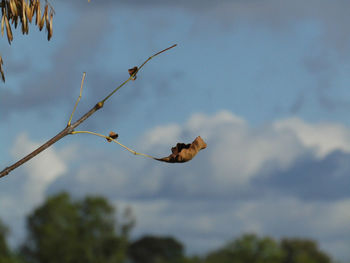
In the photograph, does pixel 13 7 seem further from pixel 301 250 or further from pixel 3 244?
pixel 301 250

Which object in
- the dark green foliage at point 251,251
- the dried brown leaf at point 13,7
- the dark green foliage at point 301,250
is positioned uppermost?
the dark green foliage at point 301,250

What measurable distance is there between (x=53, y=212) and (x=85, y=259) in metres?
6.63

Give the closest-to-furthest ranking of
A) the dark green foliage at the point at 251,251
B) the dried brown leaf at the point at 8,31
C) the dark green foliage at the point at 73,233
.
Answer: the dried brown leaf at the point at 8,31
the dark green foliage at the point at 73,233
the dark green foliage at the point at 251,251

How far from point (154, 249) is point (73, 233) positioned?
22.3m

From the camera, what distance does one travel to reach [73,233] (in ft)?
236

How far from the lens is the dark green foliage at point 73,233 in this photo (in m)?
71.5

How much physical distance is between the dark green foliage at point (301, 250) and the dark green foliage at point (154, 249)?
49.5 feet

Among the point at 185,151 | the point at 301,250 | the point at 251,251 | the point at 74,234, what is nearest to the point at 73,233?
the point at 74,234

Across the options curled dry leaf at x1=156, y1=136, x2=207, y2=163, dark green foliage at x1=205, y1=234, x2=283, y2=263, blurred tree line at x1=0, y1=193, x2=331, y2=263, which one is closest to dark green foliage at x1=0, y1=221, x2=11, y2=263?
blurred tree line at x1=0, y1=193, x2=331, y2=263

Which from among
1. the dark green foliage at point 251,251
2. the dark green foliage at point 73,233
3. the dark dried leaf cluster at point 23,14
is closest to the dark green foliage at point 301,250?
the dark green foliage at point 251,251

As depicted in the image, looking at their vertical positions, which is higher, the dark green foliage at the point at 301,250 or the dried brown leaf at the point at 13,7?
the dark green foliage at the point at 301,250

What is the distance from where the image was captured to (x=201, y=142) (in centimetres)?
520

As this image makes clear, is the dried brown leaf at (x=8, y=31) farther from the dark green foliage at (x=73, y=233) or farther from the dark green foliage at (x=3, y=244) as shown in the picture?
the dark green foliage at (x=73, y=233)

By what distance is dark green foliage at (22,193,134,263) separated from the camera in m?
71.5
